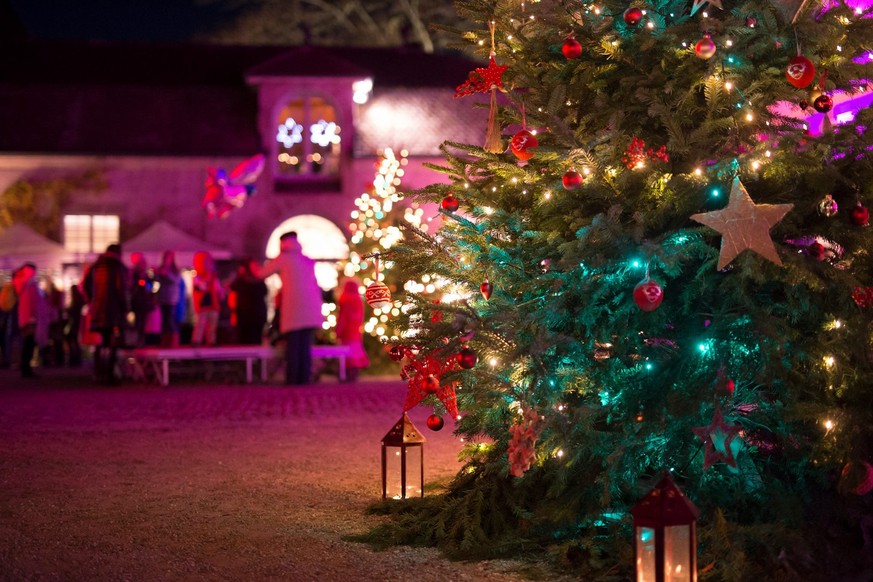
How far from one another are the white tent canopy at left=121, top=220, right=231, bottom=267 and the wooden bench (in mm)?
6681

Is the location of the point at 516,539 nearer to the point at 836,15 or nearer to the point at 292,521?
the point at 292,521

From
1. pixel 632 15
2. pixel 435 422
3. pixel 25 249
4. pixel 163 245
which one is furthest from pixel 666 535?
pixel 25 249

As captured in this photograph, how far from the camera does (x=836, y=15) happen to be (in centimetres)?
566

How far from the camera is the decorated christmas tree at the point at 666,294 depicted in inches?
201

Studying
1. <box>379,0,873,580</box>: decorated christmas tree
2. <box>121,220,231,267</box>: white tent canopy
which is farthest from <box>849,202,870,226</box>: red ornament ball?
<box>121,220,231,267</box>: white tent canopy

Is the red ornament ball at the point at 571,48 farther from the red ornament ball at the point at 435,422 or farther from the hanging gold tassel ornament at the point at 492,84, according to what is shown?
the red ornament ball at the point at 435,422

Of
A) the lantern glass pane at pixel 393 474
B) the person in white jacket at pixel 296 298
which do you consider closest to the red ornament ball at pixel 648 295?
the lantern glass pane at pixel 393 474

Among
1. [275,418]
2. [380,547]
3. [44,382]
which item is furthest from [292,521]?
[44,382]

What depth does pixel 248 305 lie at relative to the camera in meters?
17.7

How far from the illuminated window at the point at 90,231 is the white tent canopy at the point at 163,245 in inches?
66.0

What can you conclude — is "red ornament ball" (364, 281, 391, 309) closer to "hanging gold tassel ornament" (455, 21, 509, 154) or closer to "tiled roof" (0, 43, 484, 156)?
"hanging gold tassel ornament" (455, 21, 509, 154)

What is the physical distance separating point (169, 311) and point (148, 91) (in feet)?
34.7

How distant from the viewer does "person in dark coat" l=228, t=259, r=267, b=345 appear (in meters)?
17.6

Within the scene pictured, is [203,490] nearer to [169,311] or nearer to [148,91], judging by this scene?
[169,311]
